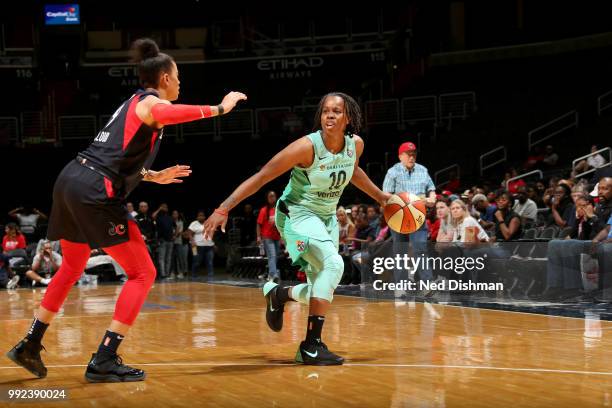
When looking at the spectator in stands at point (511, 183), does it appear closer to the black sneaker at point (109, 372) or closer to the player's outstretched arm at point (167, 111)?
the player's outstretched arm at point (167, 111)

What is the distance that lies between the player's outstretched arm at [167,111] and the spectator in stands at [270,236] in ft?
34.5

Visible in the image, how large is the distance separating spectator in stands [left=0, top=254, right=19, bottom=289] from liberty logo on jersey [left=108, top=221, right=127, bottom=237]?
495 inches

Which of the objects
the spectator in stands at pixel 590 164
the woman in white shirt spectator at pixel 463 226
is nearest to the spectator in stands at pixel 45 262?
the woman in white shirt spectator at pixel 463 226

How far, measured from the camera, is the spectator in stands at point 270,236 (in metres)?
16.0

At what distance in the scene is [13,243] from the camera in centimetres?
1802

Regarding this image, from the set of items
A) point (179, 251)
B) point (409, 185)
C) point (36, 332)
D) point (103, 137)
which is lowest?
point (179, 251)

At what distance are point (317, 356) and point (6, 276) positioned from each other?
13045mm

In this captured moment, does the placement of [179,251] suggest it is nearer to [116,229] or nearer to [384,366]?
[384,366]

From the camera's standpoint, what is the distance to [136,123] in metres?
5.21

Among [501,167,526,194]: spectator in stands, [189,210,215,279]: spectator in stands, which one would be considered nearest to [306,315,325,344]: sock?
[501,167,526,194]: spectator in stands

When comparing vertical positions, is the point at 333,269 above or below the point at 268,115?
below

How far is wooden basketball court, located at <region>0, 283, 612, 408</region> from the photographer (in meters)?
4.57

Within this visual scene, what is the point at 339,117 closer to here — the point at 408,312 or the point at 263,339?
the point at 263,339

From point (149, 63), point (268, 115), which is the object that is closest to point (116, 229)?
point (149, 63)
